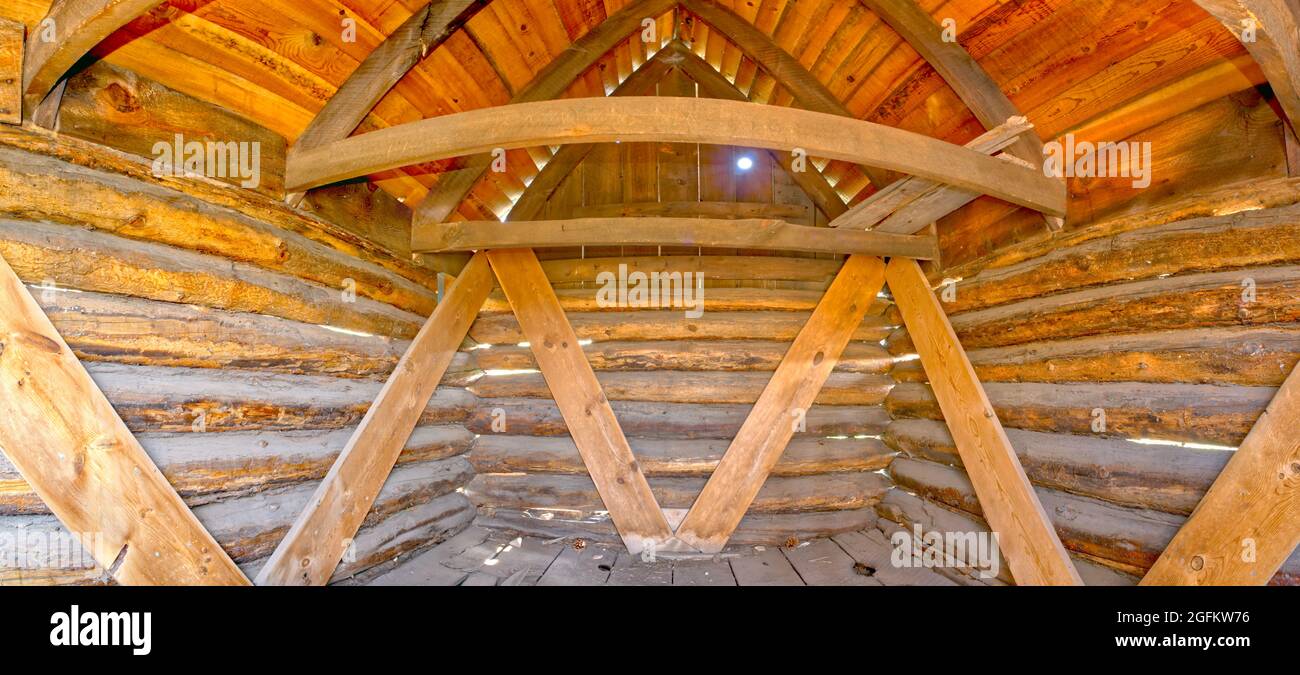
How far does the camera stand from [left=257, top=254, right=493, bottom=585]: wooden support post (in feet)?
9.12

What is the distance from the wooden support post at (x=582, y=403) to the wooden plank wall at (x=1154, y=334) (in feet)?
7.74

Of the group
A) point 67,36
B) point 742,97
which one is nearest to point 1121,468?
point 742,97

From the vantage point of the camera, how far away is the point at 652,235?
11.8 ft

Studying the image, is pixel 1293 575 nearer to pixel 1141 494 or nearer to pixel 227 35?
pixel 1141 494

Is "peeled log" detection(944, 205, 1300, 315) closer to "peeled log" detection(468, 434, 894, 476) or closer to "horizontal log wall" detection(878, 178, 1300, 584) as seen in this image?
"horizontal log wall" detection(878, 178, 1300, 584)

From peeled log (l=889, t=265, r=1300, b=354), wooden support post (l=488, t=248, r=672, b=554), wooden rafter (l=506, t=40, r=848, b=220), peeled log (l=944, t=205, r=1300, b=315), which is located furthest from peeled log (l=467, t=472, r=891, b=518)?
wooden rafter (l=506, t=40, r=848, b=220)

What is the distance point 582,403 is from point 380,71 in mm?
2593

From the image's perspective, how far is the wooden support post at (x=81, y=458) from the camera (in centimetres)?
193

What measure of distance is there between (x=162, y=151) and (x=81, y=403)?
1265 mm

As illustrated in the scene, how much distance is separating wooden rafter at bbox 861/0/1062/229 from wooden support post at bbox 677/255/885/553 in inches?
48.9

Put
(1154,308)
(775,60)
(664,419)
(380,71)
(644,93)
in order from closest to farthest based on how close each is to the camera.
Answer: (1154,308) < (380,71) < (775,60) < (664,419) < (644,93)

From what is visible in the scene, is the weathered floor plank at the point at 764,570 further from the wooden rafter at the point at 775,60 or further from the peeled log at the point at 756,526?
the wooden rafter at the point at 775,60

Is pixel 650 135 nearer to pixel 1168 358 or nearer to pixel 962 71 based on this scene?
pixel 962 71

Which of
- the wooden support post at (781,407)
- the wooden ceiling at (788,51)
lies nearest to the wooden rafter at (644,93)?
the wooden ceiling at (788,51)
